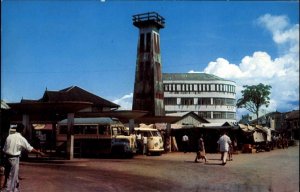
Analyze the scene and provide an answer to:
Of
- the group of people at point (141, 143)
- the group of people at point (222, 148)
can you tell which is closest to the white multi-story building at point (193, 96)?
the group of people at point (141, 143)

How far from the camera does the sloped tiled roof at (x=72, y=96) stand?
3831cm

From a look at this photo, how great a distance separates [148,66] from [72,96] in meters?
9.26

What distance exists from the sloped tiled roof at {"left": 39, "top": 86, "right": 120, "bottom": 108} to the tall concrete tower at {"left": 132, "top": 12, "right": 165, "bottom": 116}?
11.1ft

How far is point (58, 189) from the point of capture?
1132 cm

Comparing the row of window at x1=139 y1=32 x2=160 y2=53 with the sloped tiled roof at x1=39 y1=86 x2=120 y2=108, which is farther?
the row of window at x1=139 y1=32 x2=160 y2=53

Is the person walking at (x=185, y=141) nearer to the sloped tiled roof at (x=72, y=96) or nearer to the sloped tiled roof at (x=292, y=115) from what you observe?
the sloped tiled roof at (x=72, y=96)

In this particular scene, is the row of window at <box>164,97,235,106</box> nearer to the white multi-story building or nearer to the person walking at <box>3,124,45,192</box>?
the white multi-story building

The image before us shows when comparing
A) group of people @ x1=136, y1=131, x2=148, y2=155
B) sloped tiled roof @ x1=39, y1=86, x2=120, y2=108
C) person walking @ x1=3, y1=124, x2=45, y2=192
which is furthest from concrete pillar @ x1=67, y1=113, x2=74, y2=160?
sloped tiled roof @ x1=39, y1=86, x2=120, y2=108

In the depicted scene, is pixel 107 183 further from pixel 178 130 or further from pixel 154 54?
pixel 154 54

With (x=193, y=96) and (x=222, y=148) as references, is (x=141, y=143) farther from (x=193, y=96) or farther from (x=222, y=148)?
(x=193, y=96)

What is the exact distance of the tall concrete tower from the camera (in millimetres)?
43844

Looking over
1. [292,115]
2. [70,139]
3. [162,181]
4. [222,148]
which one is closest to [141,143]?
[70,139]

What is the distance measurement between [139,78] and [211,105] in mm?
31059

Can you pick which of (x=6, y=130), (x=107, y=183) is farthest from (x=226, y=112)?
(x=107, y=183)
